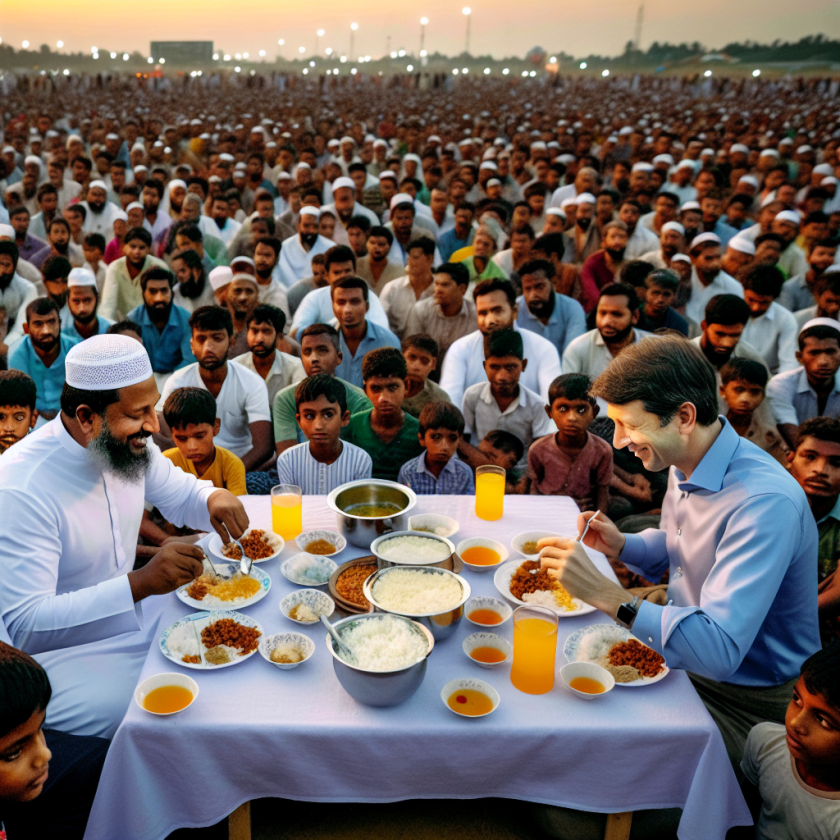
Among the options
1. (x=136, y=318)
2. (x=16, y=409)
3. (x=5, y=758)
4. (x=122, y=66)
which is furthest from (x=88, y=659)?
(x=122, y=66)

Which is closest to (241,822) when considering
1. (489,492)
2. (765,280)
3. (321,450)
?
(489,492)

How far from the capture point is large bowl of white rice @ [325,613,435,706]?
181cm

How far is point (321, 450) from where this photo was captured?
3543 mm

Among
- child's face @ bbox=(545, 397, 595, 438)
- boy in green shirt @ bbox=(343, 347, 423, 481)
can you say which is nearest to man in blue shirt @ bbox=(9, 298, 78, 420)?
boy in green shirt @ bbox=(343, 347, 423, 481)

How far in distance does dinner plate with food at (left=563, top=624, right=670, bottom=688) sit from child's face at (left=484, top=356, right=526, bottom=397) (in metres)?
2.13

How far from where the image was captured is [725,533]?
87.0 inches

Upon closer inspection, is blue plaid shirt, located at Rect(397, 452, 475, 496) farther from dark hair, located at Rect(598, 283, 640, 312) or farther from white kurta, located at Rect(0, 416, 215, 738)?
dark hair, located at Rect(598, 283, 640, 312)

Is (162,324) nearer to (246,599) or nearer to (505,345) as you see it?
(505,345)

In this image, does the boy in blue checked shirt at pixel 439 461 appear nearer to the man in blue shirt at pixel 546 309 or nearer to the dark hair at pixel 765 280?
the man in blue shirt at pixel 546 309

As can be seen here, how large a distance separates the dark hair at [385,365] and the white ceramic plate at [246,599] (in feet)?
4.96

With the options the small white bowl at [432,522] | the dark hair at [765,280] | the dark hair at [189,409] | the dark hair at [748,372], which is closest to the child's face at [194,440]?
the dark hair at [189,409]

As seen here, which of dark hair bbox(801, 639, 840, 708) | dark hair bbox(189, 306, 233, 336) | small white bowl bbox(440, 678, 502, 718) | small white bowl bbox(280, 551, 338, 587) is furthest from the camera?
dark hair bbox(189, 306, 233, 336)

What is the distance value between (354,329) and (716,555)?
3496mm

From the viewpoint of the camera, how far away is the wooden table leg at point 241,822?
201 centimetres
